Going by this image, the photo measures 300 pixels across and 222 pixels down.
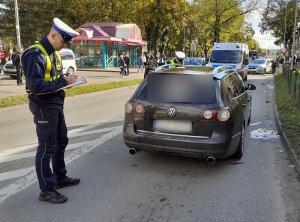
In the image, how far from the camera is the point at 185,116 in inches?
203

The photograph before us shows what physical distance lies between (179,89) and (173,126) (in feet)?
1.91

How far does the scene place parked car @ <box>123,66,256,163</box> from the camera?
511cm

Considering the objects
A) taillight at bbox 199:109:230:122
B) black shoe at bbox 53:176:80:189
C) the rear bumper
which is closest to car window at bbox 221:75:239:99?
taillight at bbox 199:109:230:122

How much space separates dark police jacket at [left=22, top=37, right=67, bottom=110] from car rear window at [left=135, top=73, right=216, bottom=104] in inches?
72.0

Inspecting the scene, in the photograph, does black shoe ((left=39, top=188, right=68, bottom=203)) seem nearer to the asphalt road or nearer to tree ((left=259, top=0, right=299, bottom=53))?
the asphalt road

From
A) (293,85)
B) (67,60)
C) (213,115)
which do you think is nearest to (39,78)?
(213,115)

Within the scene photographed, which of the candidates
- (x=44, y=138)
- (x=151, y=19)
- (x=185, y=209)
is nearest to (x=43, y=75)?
(x=44, y=138)

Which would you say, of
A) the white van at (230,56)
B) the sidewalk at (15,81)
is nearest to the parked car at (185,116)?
the sidewalk at (15,81)

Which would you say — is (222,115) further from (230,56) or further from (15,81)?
(230,56)

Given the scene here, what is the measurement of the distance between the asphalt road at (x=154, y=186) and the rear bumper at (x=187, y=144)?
35 centimetres

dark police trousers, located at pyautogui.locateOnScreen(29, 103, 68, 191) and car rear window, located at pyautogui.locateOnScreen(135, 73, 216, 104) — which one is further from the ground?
car rear window, located at pyautogui.locateOnScreen(135, 73, 216, 104)

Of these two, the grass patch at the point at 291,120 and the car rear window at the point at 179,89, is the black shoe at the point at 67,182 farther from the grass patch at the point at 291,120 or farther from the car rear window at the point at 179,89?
the grass patch at the point at 291,120

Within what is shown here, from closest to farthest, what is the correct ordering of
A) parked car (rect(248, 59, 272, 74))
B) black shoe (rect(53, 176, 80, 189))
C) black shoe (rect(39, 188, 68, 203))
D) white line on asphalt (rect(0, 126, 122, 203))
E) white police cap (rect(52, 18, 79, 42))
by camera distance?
white police cap (rect(52, 18, 79, 42)), black shoe (rect(39, 188, 68, 203)), white line on asphalt (rect(0, 126, 122, 203)), black shoe (rect(53, 176, 80, 189)), parked car (rect(248, 59, 272, 74))

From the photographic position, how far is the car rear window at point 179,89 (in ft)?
17.4
